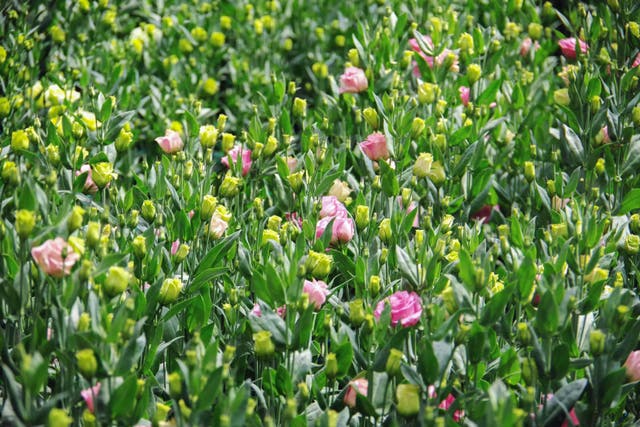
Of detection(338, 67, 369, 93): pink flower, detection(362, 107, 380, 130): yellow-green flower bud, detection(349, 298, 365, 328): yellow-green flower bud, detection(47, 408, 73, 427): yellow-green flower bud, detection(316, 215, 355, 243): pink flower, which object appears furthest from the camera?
detection(338, 67, 369, 93): pink flower

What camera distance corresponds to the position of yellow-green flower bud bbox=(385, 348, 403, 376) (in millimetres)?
1732

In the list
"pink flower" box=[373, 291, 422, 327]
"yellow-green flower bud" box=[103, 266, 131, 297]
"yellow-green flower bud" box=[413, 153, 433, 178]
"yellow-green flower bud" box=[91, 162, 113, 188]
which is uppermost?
"yellow-green flower bud" box=[103, 266, 131, 297]

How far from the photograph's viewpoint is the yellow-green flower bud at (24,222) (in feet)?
5.52

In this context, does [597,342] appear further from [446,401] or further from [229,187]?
[229,187]

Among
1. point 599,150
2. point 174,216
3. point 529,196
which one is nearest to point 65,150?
point 174,216

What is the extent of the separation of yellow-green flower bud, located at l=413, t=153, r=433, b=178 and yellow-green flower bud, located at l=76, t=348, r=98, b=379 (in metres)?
1.23

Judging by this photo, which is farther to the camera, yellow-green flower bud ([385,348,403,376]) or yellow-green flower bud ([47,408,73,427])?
yellow-green flower bud ([385,348,403,376])

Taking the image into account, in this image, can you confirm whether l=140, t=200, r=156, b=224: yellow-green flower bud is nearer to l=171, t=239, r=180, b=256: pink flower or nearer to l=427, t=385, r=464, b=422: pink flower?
l=171, t=239, r=180, b=256: pink flower

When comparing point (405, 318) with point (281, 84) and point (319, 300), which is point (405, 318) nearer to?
point (319, 300)

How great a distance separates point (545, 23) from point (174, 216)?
270cm

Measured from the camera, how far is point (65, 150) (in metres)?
2.63

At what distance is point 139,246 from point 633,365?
1.20 m

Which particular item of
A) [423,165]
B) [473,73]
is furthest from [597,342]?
[473,73]

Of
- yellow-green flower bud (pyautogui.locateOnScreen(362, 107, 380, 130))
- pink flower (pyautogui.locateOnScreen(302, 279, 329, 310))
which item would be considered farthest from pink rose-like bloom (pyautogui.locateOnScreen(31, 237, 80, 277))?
yellow-green flower bud (pyautogui.locateOnScreen(362, 107, 380, 130))
